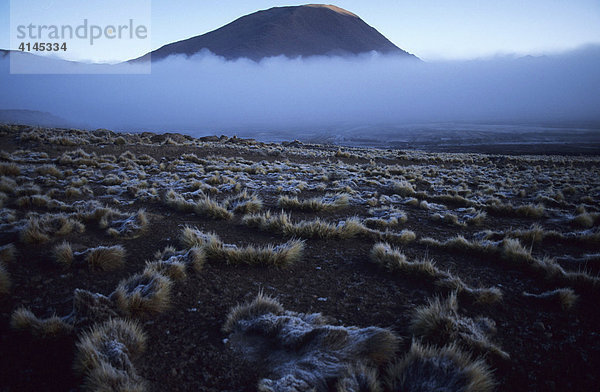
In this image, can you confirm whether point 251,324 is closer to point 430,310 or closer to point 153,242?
point 430,310

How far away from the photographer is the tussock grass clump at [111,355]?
2150mm

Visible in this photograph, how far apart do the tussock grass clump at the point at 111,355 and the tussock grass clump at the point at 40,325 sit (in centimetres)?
28

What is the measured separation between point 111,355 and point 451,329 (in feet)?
10.3

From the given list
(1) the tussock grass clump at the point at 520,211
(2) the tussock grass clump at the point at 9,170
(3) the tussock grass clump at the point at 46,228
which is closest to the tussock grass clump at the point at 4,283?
(3) the tussock grass clump at the point at 46,228

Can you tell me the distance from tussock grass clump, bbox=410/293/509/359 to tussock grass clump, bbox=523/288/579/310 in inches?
45.5

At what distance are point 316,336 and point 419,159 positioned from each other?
1226 inches

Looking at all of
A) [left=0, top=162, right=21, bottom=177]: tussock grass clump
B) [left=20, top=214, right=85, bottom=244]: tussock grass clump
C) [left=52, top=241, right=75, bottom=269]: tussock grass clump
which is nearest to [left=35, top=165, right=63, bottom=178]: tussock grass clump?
[left=0, top=162, right=21, bottom=177]: tussock grass clump

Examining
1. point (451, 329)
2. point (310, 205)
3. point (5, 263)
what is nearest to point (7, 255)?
point (5, 263)

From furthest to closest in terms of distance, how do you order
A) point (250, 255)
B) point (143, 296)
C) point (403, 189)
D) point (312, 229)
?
point (403, 189)
point (312, 229)
point (250, 255)
point (143, 296)

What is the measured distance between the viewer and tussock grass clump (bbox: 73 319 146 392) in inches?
84.7

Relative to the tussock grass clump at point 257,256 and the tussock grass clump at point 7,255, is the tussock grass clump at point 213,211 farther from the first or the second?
the tussock grass clump at point 7,255

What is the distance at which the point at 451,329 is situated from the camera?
2.78 meters

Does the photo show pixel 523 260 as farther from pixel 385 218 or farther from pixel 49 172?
pixel 49 172

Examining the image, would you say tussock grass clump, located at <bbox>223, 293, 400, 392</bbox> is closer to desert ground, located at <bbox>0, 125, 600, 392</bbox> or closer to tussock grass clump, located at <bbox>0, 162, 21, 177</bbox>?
desert ground, located at <bbox>0, 125, 600, 392</bbox>
